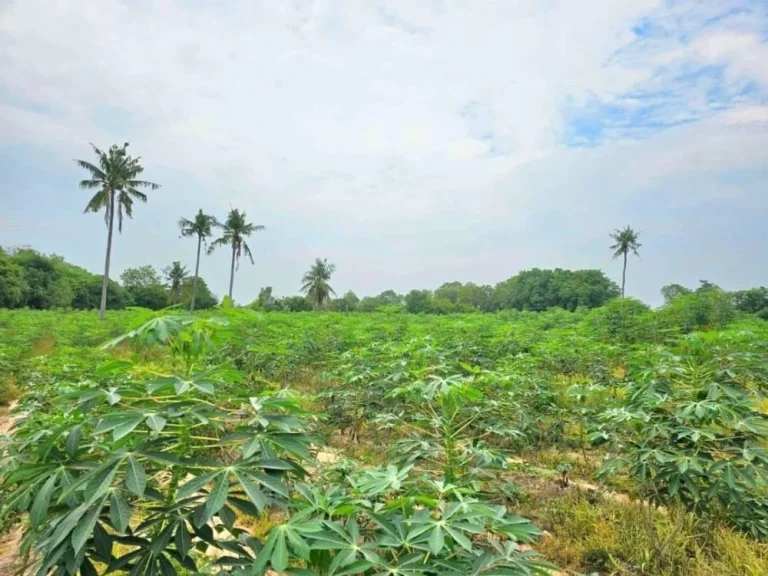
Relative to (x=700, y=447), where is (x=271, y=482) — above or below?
above

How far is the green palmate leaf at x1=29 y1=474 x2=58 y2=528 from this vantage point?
1.29 meters

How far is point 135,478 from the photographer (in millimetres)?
1245

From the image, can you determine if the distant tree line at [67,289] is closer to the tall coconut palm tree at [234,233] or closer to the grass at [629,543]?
the tall coconut palm tree at [234,233]

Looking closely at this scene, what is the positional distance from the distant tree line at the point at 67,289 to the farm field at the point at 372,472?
94.6 ft

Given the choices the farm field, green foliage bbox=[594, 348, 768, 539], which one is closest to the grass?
the farm field

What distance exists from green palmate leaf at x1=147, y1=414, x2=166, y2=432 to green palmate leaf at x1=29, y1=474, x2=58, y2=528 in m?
0.35

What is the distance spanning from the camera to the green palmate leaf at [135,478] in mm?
1216

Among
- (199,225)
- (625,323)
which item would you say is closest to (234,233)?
(199,225)

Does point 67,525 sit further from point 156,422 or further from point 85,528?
point 156,422

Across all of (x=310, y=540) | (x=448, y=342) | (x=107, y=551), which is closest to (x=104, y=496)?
(x=107, y=551)

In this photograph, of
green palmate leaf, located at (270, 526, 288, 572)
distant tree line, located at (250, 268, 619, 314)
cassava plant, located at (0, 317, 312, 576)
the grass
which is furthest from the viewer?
distant tree line, located at (250, 268, 619, 314)

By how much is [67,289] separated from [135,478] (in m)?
40.1

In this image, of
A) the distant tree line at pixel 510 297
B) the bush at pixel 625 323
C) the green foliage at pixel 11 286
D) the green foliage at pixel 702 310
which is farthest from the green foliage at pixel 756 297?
the green foliage at pixel 11 286

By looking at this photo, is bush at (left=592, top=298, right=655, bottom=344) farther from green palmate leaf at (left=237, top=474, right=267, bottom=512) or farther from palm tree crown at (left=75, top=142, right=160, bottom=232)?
palm tree crown at (left=75, top=142, right=160, bottom=232)
